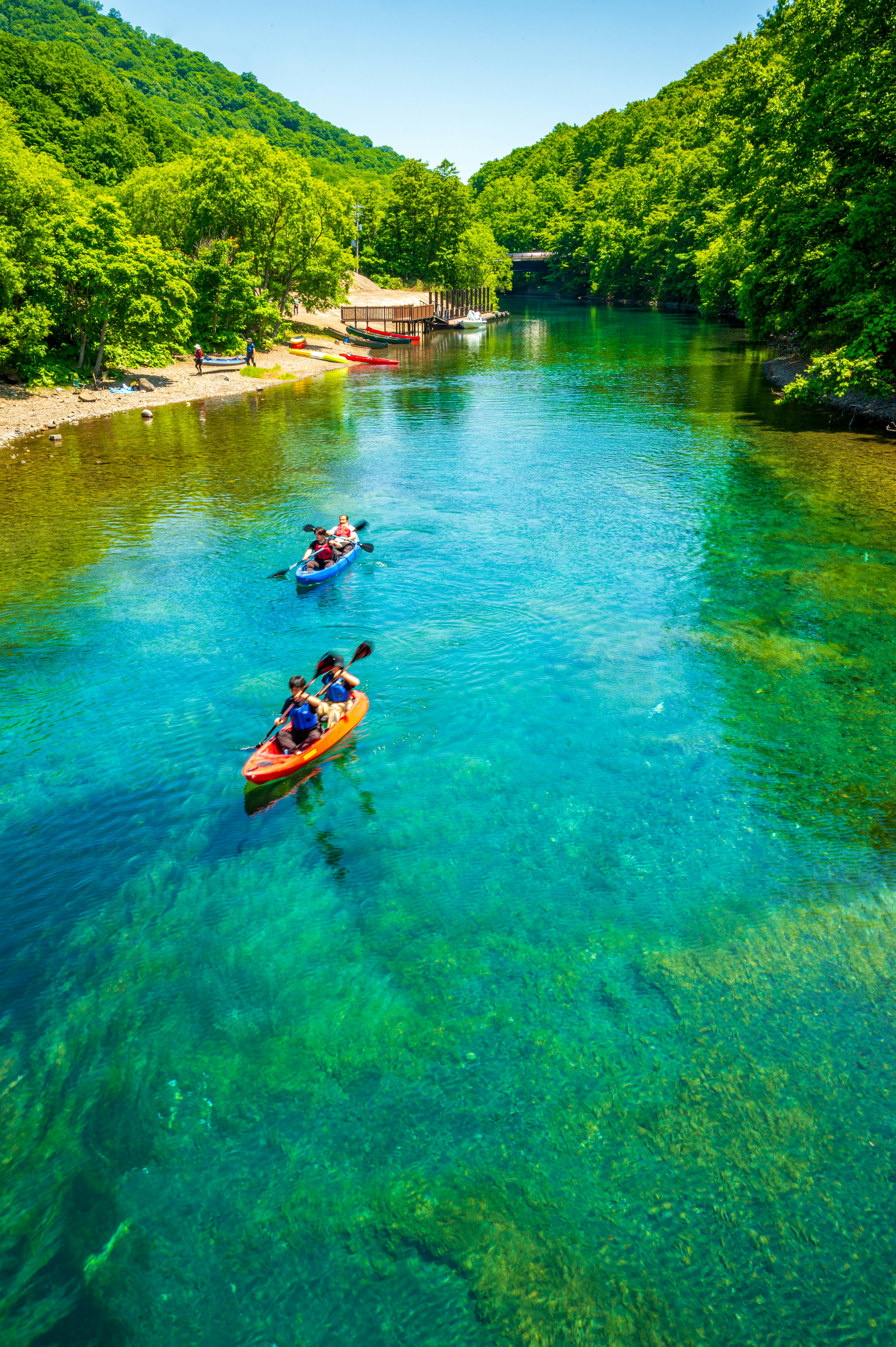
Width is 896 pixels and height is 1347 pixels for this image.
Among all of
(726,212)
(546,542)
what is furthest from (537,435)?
(726,212)

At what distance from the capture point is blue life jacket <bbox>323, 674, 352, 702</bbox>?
15234 millimetres

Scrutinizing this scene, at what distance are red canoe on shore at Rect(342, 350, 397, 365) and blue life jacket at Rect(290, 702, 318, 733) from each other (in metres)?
62.7

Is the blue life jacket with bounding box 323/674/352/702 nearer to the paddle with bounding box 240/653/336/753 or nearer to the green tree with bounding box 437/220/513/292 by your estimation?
the paddle with bounding box 240/653/336/753

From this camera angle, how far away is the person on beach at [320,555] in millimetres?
21875

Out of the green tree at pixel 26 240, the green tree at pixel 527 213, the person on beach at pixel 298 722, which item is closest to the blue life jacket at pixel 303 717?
the person on beach at pixel 298 722

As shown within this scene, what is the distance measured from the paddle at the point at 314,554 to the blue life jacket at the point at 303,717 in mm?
8893

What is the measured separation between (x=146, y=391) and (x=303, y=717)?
140 ft

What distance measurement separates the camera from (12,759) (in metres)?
14.4

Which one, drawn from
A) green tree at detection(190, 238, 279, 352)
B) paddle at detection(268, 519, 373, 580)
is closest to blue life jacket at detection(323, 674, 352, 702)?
paddle at detection(268, 519, 373, 580)

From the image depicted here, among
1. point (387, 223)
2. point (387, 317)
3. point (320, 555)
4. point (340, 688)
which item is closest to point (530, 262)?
point (387, 223)

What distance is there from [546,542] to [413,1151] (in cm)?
2042

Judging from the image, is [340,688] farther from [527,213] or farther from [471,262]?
Result: [527,213]

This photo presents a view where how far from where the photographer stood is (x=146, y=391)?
48.7 m

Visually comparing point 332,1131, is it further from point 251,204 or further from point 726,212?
point 726,212
